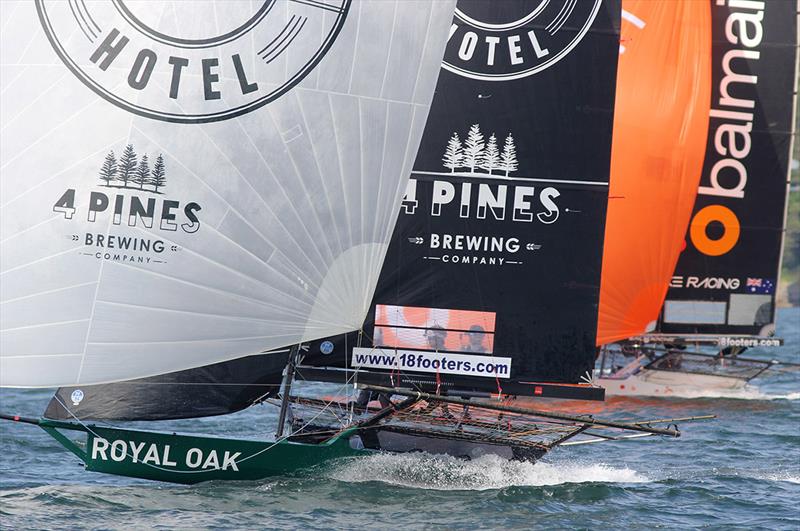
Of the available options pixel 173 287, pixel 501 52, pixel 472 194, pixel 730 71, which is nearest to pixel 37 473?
pixel 173 287

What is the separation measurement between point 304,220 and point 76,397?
2.53m

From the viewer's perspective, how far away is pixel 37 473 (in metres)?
13.0

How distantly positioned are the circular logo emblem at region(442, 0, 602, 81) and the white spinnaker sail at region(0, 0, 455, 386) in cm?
128

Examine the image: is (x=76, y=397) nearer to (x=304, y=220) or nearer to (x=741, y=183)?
(x=304, y=220)

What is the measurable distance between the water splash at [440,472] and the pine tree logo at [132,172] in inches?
126

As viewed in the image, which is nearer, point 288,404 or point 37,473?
point 288,404

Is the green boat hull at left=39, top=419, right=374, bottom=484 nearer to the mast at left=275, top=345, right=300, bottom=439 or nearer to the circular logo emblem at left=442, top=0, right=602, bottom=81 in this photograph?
the mast at left=275, top=345, right=300, bottom=439

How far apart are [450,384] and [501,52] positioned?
3.19 m

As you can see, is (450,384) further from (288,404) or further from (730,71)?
(730,71)

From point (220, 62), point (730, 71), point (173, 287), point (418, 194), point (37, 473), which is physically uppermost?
point (730, 71)

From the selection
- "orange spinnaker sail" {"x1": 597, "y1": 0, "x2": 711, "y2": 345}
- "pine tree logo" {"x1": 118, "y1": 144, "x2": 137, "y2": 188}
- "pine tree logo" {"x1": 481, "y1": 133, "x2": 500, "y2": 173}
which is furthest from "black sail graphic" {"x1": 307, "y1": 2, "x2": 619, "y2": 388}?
"orange spinnaker sail" {"x1": 597, "y1": 0, "x2": 711, "y2": 345}

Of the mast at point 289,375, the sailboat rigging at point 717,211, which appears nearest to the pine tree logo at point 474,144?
the mast at point 289,375

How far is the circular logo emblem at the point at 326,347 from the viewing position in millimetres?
12055

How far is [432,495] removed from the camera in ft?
38.9
